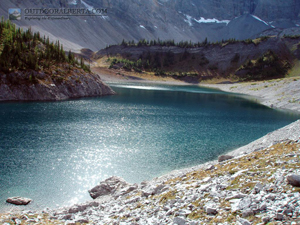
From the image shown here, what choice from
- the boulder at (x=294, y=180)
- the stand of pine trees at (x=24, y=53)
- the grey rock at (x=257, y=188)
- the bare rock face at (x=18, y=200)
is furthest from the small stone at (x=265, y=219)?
the stand of pine trees at (x=24, y=53)

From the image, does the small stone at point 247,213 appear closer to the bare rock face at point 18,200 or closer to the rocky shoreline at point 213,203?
the rocky shoreline at point 213,203

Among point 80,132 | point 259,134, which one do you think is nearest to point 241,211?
point 80,132

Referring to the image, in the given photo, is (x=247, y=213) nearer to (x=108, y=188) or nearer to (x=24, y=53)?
(x=108, y=188)

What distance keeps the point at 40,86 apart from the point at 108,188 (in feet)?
208

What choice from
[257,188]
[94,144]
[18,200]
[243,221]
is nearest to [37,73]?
[94,144]

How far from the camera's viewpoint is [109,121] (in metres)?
50.6

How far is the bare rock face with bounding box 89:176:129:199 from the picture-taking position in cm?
2055

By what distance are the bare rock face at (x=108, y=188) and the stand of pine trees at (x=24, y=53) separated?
216 feet

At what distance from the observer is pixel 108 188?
20.8 metres

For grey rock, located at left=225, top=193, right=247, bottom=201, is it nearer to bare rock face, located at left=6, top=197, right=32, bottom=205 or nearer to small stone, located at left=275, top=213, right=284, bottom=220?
small stone, located at left=275, top=213, right=284, bottom=220

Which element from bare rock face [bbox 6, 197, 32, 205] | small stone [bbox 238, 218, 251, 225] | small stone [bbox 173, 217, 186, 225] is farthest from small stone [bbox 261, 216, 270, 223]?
bare rock face [bbox 6, 197, 32, 205]

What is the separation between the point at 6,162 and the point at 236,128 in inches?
1545

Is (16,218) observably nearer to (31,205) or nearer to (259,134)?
(31,205)

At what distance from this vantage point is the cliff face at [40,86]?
71250 mm
